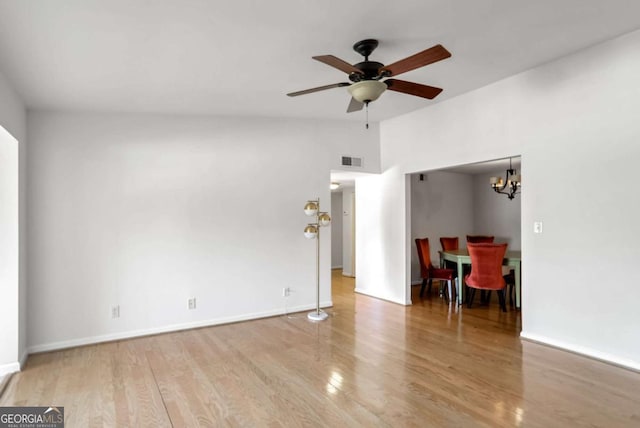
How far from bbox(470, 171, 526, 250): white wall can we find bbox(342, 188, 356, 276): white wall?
2443mm

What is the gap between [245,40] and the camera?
8.81 feet

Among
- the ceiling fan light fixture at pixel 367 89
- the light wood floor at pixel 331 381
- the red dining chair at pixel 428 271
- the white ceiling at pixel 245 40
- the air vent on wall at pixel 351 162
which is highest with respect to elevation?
the white ceiling at pixel 245 40

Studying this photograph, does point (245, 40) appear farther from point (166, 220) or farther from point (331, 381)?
point (331, 381)

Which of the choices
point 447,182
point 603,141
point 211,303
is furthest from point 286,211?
point 447,182

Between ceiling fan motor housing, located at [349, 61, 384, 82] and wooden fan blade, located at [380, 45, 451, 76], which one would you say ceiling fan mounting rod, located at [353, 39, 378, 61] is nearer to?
ceiling fan motor housing, located at [349, 61, 384, 82]

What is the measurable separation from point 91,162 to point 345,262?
5.72 meters

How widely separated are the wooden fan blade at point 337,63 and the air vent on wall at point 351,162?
2.80 meters

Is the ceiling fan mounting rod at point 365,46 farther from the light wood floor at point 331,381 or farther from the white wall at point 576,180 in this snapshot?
the light wood floor at point 331,381

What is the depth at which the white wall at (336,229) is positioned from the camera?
9.08 meters

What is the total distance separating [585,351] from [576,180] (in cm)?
162

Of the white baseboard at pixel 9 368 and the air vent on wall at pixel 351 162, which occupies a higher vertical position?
the air vent on wall at pixel 351 162

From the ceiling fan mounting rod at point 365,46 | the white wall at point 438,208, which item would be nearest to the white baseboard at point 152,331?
the white wall at point 438,208

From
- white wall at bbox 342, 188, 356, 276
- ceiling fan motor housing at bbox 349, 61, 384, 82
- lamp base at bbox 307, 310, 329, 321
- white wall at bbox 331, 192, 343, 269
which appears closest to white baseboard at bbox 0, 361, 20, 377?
lamp base at bbox 307, 310, 329, 321

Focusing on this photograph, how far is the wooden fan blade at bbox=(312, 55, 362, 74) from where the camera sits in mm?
2355
